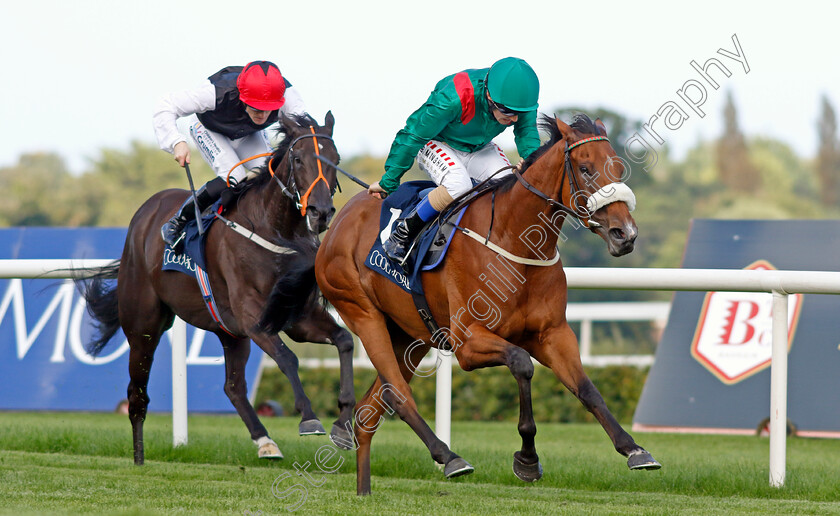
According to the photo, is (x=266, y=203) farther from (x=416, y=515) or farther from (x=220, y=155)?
(x=416, y=515)

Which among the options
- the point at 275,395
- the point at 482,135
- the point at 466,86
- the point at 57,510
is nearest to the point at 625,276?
the point at 482,135

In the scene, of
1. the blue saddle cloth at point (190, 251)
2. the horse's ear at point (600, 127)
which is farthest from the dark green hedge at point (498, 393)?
the horse's ear at point (600, 127)

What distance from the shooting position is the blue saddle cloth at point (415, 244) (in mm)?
4180

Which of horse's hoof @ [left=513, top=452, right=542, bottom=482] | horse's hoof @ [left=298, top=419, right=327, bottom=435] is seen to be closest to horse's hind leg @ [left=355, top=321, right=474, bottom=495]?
horse's hoof @ [left=298, top=419, right=327, bottom=435]

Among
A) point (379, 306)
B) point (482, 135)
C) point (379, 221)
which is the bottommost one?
point (379, 306)

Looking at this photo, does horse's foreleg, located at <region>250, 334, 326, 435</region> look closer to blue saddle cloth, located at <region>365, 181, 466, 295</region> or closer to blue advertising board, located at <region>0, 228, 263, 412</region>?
blue saddle cloth, located at <region>365, 181, 466, 295</region>

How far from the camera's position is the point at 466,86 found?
13.6 ft

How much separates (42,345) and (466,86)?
187 inches

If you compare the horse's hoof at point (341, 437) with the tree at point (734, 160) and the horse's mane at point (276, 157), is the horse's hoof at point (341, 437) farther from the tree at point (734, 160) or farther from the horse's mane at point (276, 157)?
the tree at point (734, 160)

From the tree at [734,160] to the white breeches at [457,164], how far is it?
50.4 m

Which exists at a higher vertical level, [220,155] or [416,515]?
[220,155]

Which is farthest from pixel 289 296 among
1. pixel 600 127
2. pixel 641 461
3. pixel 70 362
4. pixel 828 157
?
pixel 828 157

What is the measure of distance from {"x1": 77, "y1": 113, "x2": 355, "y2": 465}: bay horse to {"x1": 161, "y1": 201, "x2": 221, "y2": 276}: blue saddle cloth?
40 mm

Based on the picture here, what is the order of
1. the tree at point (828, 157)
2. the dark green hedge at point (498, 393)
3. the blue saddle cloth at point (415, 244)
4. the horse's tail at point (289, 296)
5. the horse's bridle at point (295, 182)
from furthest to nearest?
1. the tree at point (828, 157)
2. the dark green hedge at point (498, 393)
3. the horse's tail at point (289, 296)
4. the horse's bridle at point (295, 182)
5. the blue saddle cloth at point (415, 244)
